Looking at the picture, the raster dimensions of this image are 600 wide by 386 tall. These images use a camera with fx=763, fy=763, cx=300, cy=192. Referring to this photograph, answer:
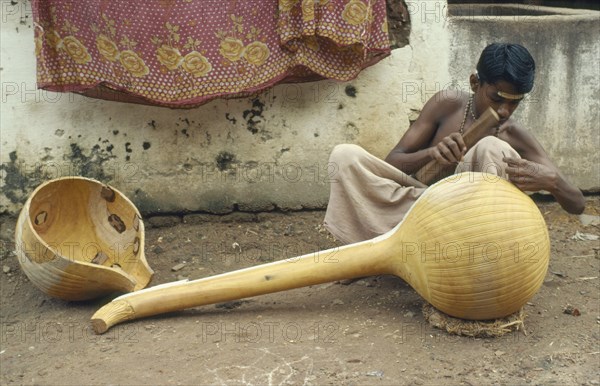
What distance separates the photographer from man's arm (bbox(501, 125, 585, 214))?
3.22m

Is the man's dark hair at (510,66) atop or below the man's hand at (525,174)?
atop

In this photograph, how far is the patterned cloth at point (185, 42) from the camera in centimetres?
401

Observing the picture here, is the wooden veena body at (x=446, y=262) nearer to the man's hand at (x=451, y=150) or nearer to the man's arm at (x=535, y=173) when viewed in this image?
the man's arm at (x=535, y=173)

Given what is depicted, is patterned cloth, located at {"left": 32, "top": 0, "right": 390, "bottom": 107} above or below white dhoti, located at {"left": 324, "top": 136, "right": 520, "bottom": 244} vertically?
above

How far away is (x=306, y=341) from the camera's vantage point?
3.17 meters

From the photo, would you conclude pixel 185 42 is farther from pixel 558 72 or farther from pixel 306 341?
pixel 558 72

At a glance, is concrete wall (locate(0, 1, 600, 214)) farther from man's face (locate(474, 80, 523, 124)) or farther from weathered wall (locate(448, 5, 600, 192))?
man's face (locate(474, 80, 523, 124))

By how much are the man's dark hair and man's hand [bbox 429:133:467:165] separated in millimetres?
330

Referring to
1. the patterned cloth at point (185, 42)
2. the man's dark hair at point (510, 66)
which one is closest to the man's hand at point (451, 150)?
the man's dark hair at point (510, 66)

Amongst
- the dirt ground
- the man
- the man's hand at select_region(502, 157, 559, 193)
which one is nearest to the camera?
the dirt ground

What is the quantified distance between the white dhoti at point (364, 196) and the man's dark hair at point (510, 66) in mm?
459

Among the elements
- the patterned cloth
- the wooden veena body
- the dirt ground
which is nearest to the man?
the wooden veena body

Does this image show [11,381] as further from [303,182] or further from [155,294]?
[303,182]

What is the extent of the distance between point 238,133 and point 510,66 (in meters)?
1.74
